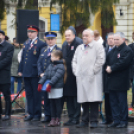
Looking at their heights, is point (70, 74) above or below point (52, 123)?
above

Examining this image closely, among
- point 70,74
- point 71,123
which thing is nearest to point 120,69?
point 70,74

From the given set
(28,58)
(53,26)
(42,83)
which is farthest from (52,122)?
(53,26)

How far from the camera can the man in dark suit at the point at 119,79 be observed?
8195 millimetres

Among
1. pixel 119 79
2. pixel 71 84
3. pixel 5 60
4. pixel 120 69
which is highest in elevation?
pixel 5 60

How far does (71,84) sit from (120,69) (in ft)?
3.77

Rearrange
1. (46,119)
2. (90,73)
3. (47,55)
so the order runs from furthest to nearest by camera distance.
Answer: (46,119) → (47,55) → (90,73)

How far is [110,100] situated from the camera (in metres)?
8.41

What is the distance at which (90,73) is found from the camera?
8.13 m

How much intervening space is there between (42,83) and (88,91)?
959 millimetres

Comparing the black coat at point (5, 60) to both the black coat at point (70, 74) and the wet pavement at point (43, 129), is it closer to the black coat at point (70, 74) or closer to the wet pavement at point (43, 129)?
the wet pavement at point (43, 129)

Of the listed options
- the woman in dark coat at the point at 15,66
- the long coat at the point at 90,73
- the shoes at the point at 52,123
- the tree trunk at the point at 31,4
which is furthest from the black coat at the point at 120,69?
the tree trunk at the point at 31,4

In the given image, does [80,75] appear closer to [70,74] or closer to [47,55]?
[70,74]

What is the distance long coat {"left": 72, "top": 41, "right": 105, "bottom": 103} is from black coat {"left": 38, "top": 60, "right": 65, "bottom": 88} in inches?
14.9

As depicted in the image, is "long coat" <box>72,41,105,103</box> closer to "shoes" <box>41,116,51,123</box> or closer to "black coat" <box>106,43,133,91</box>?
"black coat" <box>106,43,133,91</box>
